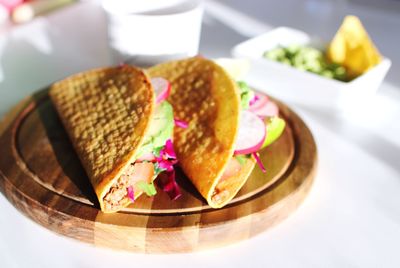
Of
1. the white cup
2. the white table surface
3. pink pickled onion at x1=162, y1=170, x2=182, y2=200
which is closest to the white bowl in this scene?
the white table surface

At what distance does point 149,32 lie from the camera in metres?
1.26

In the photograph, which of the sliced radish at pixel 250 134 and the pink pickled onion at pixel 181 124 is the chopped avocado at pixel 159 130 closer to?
the pink pickled onion at pixel 181 124

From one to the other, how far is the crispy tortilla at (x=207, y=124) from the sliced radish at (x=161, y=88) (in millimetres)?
23

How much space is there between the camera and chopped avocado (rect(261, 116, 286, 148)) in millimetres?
1078

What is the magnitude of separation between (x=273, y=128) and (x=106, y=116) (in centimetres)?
34

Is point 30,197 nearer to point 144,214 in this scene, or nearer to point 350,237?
point 144,214

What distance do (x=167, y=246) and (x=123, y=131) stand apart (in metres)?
0.24

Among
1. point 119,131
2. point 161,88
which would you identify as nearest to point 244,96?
point 161,88

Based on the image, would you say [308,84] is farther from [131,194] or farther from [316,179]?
[131,194]

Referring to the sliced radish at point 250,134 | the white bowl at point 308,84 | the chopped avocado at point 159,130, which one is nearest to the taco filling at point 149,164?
the chopped avocado at point 159,130

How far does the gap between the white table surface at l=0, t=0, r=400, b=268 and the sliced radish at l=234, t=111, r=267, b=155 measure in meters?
0.15

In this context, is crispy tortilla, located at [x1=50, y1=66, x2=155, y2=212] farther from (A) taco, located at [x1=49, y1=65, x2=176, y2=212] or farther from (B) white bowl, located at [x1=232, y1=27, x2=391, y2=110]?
(B) white bowl, located at [x1=232, y1=27, x2=391, y2=110]

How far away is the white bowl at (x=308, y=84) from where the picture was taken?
1.31 meters

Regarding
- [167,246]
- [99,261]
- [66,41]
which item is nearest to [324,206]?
[167,246]
